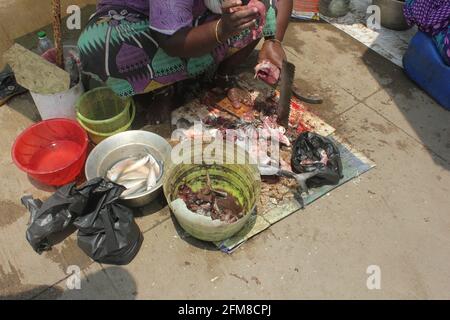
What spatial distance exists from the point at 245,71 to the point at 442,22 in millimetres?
1612

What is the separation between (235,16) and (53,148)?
1614 millimetres

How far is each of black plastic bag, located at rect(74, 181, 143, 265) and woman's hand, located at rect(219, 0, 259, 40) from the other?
1.11 meters

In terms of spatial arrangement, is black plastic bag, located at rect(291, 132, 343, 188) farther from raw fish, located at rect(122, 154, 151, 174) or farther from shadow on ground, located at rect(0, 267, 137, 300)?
shadow on ground, located at rect(0, 267, 137, 300)

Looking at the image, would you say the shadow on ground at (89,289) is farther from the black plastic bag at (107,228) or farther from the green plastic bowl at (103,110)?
the green plastic bowl at (103,110)

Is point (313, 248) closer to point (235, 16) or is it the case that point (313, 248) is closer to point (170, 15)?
point (235, 16)

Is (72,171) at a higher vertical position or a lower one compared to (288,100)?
lower

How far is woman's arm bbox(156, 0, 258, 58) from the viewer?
214 centimetres

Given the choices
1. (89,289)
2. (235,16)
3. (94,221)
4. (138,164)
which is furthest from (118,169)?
(235,16)

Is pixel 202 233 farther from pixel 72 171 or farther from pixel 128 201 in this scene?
pixel 72 171

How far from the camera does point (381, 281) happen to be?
227 cm

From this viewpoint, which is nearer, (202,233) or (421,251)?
(202,233)
